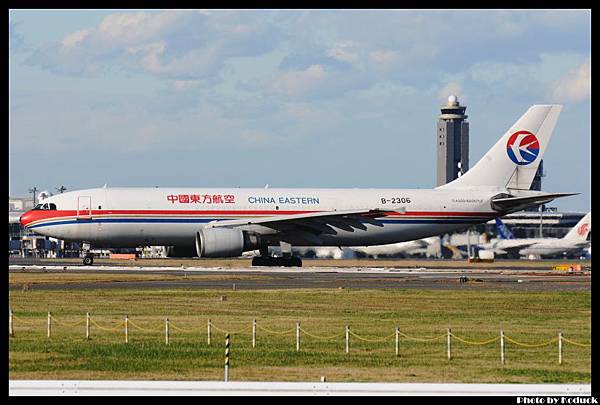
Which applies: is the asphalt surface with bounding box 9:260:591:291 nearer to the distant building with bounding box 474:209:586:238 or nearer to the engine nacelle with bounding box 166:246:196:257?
the engine nacelle with bounding box 166:246:196:257

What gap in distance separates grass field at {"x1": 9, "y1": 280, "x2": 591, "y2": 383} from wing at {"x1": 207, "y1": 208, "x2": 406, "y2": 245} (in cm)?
1774

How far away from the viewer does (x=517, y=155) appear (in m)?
75.1

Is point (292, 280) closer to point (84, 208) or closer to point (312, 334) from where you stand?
point (84, 208)

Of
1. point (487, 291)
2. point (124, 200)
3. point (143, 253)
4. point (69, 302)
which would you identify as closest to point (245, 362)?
point (69, 302)

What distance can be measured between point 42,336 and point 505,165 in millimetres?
47728

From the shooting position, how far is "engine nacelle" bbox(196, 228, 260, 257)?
64.7 m

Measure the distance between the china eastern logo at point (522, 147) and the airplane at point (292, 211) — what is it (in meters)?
0.07

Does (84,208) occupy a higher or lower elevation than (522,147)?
lower

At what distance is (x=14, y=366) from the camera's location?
87.5ft

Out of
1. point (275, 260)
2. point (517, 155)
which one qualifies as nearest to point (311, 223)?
point (275, 260)

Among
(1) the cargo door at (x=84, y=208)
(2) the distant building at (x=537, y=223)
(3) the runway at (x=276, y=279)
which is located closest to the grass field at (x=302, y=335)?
(3) the runway at (x=276, y=279)

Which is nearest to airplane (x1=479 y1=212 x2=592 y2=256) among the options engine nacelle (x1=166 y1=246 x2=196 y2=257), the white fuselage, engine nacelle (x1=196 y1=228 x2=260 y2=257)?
the white fuselage

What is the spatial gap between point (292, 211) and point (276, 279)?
12081mm
